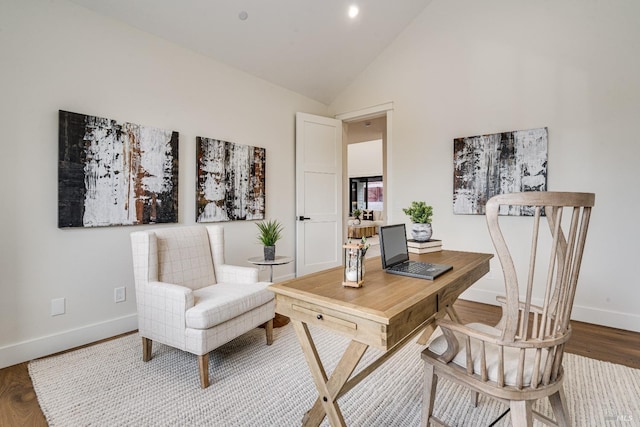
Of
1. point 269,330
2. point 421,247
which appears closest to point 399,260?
point 421,247

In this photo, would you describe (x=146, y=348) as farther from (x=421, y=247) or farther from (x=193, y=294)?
(x=421, y=247)

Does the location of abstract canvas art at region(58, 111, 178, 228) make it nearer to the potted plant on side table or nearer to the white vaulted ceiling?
the white vaulted ceiling

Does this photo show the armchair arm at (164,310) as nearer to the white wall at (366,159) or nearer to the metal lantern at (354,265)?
the metal lantern at (354,265)

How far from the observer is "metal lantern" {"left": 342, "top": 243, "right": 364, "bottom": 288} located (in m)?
1.32

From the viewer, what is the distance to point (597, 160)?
2852 millimetres

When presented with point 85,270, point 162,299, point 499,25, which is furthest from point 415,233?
point 499,25

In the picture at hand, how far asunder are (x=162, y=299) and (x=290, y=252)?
2308 millimetres

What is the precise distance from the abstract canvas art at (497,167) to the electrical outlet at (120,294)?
344 cm

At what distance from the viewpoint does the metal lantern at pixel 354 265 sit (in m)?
1.32

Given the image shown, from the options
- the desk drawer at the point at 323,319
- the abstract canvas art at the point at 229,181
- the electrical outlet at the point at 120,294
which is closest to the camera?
the desk drawer at the point at 323,319

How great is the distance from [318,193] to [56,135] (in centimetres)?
285

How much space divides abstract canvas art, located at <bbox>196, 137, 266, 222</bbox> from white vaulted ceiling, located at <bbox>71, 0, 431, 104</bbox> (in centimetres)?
Result: 96

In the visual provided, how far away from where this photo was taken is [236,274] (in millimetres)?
2541

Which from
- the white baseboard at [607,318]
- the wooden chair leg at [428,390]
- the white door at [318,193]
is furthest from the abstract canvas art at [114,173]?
the white baseboard at [607,318]
